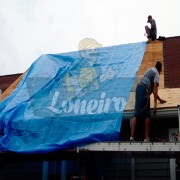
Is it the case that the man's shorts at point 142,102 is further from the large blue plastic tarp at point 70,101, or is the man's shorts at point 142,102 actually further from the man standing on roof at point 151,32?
the man standing on roof at point 151,32

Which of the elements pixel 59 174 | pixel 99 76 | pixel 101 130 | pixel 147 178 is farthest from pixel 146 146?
pixel 59 174

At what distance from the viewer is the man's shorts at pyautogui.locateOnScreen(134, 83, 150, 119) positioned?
8.11 metres

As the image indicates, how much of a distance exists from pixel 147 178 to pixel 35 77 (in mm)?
3387

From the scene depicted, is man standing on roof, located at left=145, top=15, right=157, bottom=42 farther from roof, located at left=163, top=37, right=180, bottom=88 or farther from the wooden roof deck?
roof, located at left=163, top=37, right=180, bottom=88

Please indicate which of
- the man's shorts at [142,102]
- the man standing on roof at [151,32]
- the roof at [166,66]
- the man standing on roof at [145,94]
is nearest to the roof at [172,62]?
the roof at [166,66]

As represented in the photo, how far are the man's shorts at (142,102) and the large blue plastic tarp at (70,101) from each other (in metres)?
0.34

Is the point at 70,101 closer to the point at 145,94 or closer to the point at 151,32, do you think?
the point at 145,94

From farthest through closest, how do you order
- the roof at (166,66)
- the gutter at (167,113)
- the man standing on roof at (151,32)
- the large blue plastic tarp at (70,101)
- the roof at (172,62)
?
1. the man standing on roof at (151,32)
2. the roof at (172,62)
3. the roof at (166,66)
4. the gutter at (167,113)
5. the large blue plastic tarp at (70,101)

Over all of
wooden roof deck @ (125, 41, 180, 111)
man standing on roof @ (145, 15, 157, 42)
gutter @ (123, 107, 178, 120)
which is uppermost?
man standing on roof @ (145, 15, 157, 42)

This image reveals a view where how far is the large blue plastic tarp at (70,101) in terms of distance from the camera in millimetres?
8023

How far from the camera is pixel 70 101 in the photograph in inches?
349

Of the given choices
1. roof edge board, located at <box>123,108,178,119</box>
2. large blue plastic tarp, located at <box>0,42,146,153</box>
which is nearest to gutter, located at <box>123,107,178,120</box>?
roof edge board, located at <box>123,108,178,119</box>

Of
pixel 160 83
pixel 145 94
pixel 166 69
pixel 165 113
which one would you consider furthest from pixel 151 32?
pixel 165 113

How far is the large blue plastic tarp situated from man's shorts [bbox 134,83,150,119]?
0.34 m
